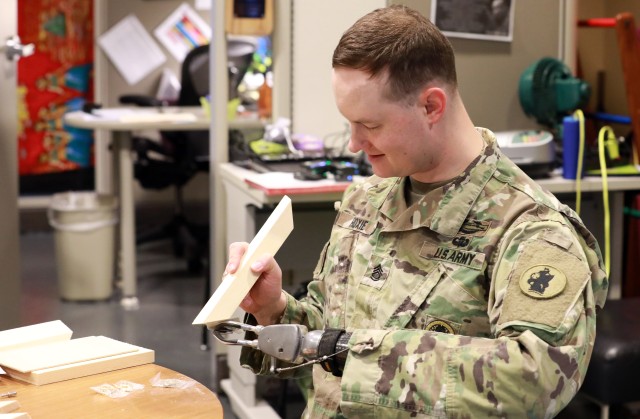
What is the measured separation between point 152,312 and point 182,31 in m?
2.37

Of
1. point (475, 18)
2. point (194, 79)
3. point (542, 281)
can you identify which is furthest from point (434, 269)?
point (194, 79)

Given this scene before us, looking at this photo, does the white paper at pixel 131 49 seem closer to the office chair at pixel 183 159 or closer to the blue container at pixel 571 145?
the office chair at pixel 183 159

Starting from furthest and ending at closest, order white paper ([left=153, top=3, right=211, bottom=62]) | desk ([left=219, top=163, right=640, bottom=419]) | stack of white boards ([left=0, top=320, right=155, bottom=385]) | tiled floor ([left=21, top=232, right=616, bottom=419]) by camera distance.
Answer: white paper ([left=153, top=3, right=211, bottom=62]), tiled floor ([left=21, top=232, right=616, bottom=419]), desk ([left=219, top=163, right=640, bottom=419]), stack of white boards ([left=0, top=320, right=155, bottom=385])

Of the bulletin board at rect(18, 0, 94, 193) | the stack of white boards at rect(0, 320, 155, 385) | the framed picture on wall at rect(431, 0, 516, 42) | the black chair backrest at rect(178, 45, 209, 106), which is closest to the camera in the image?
the stack of white boards at rect(0, 320, 155, 385)

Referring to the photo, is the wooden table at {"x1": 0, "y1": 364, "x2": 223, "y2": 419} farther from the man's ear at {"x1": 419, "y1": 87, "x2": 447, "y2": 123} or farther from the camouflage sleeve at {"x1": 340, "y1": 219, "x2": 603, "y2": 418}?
the man's ear at {"x1": 419, "y1": 87, "x2": 447, "y2": 123}

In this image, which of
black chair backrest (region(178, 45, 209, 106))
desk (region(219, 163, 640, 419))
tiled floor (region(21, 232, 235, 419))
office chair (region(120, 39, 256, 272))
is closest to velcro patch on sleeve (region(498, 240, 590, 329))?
desk (region(219, 163, 640, 419))

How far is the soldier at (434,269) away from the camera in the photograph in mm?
1262

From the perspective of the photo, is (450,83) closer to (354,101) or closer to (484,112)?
(354,101)

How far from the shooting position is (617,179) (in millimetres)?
3072

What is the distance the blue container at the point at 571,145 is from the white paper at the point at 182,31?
365 cm

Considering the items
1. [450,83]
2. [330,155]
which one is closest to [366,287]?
[450,83]

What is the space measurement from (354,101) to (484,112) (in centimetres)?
193

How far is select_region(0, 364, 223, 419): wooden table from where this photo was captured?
1.41 m

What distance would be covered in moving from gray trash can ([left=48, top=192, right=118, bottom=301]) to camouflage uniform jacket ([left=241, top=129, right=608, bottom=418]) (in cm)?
307
